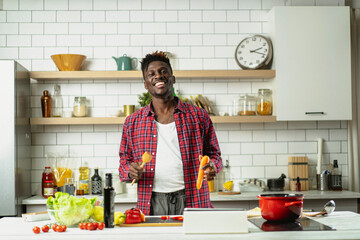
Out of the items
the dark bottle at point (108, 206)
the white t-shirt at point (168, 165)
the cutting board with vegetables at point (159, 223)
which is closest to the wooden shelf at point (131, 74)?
the white t-shirt at point (168, 165)

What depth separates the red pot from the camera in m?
2.34

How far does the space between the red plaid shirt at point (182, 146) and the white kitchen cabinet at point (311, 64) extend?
5.39 feet

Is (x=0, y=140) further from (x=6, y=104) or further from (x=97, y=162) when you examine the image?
(x=97, y=162)

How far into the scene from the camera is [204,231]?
213cm

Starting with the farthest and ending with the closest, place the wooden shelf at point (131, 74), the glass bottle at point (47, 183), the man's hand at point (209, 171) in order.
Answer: the wooden shelf at point (131, 74)
the glass bottle at point (47, 183)
the man's hand at point (209, 171)

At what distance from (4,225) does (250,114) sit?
9.32 ft

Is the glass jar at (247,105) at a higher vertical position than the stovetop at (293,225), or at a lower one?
higher

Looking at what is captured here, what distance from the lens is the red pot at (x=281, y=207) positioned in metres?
2.34

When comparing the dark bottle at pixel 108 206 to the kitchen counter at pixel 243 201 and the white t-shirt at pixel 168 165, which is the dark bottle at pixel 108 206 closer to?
the white t-shirt at pixel 168 165

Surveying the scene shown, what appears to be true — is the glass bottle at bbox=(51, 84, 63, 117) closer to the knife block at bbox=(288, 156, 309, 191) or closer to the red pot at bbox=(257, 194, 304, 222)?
the knife block at bbox=(288, 156, 309, 191)

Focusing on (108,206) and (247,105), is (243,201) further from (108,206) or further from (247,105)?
(108,206)

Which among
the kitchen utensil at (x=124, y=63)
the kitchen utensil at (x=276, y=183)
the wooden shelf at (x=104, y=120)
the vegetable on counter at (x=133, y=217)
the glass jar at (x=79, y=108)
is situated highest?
the kitchen utensil at (x=124, y=63)

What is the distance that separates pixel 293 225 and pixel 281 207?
101 millimetres

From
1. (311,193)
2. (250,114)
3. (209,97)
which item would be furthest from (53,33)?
(311,193)
